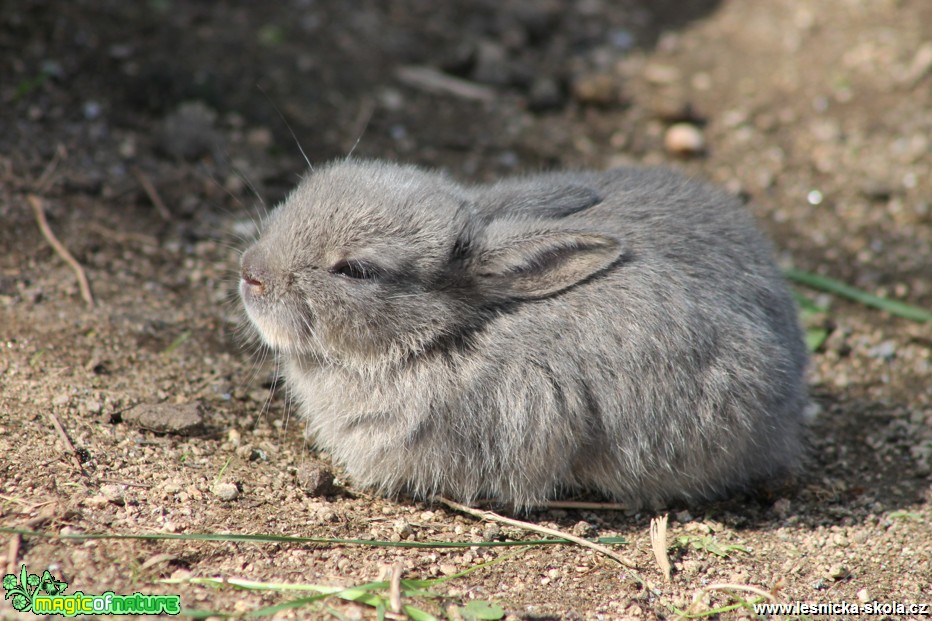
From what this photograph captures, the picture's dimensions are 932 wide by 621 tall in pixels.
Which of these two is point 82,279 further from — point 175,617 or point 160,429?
point 175,617

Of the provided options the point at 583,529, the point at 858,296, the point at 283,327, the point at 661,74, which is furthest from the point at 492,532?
the point at 661,74

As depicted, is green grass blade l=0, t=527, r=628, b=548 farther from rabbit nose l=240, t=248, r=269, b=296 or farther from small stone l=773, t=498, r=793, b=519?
rabbit nose l=240, t=248, r=269, b=296

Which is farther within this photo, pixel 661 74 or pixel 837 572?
pixel 661 74

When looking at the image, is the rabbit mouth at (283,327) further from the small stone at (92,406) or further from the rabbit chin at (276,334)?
the small stone at (92,406)

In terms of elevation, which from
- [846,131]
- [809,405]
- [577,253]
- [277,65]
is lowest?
[809,405]

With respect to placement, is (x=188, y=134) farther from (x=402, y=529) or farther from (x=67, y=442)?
(x=402, y=529)

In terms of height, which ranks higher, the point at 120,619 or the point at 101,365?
the point at 101,365

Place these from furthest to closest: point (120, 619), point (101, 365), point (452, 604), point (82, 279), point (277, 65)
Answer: point (277, 65)
point (82, 279)
point (101, 365)
point (452, 604)
point (120, 619)

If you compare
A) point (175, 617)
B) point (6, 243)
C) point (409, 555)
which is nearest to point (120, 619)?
point (175, 617)

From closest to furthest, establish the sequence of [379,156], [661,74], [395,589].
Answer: [395,589] < [379,156] < [661,74]
